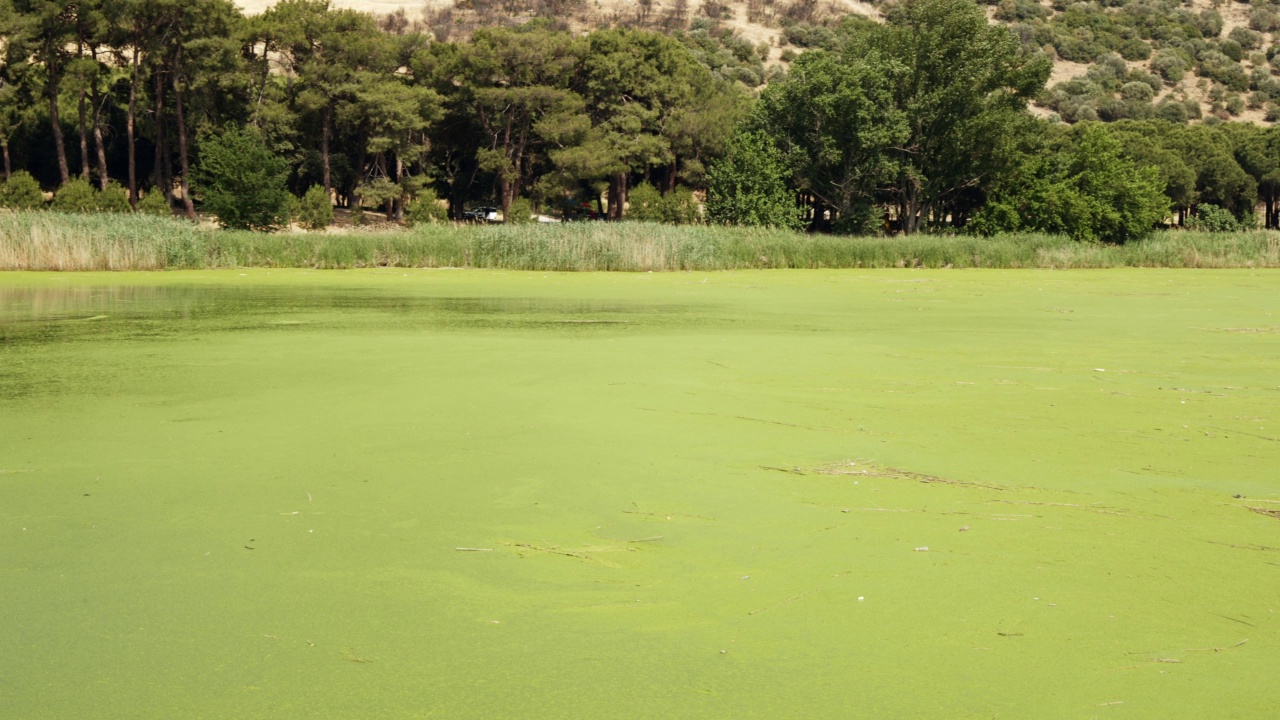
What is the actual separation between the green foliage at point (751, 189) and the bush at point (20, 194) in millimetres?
17880

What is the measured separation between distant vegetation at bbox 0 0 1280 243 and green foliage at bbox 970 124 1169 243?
2.8 inches

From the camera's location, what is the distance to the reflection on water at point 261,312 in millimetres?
9062

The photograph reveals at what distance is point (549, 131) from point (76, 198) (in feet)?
46.2

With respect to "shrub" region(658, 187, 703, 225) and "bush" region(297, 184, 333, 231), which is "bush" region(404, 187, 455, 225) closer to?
"bush" region(297, 184, 333, 231)

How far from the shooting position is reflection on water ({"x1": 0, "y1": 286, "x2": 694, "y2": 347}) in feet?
29.7

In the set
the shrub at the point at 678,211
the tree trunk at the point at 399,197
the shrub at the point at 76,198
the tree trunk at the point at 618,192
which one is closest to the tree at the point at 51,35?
the shrub at the point at 76,198

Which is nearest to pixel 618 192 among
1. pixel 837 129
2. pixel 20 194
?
pixel 837 129

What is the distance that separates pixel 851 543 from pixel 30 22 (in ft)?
108

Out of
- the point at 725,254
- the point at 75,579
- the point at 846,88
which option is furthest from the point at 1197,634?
the point at 846,88

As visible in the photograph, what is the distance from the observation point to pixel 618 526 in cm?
363

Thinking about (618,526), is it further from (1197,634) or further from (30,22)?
(30,22)

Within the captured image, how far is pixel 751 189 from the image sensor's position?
103ft

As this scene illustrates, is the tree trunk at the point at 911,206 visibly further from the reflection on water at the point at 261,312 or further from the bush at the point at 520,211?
the reflection on water at the point at 261,312

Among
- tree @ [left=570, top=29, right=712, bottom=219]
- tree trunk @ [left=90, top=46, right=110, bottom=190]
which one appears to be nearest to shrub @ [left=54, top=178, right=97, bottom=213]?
tree trunk @ [left=90, top=46, right=110, bottom=190]
